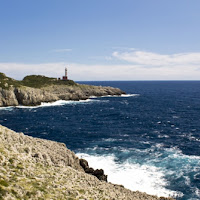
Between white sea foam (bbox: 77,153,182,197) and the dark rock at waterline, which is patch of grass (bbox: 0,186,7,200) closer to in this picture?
the dark rock at waterline

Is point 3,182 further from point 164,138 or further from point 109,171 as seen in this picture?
point 164,138

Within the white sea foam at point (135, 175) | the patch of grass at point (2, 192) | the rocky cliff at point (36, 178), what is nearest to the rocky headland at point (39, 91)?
the white sea foam at point (135, 175)

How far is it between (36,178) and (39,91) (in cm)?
12291

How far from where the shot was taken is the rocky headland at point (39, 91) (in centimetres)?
12181

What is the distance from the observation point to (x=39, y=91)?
449 feet

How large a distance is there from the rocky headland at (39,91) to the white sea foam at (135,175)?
92081 millimetres

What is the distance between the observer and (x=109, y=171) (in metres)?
40.2

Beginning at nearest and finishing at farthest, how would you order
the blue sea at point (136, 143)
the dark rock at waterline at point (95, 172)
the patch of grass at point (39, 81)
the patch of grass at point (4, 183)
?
the patch of grass at point (4, 183) < the dark rock at waterline at point (95, 172) < the blue sea at point (136, 143) < the patch of grass at point (39, 81)

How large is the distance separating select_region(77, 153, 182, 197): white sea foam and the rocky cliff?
6237 millimetres

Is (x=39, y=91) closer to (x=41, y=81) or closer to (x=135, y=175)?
(x=41, y=81)

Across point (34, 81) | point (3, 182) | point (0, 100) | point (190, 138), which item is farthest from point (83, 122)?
point (34, 81)

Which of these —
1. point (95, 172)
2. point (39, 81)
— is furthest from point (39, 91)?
point (95, 172)

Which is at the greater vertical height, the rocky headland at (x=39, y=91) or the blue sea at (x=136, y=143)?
the rocky headland at (x=39, y=91)

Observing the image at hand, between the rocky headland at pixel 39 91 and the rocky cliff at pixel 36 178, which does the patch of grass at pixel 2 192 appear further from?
the rocky headland at pixel 39 91
